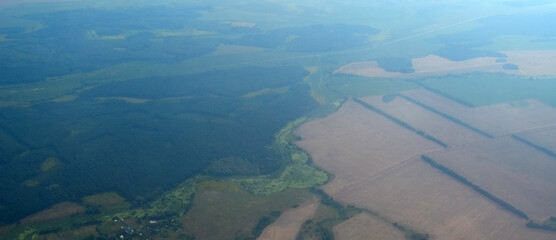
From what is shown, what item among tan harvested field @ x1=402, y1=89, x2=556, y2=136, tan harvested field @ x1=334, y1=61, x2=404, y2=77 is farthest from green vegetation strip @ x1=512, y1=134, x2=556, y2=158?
tan harvested field @ x1=334, y1=61, x2=404, y2=77

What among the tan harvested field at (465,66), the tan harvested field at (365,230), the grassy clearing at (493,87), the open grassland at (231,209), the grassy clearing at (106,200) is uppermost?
the tan harvested field at (465,66)

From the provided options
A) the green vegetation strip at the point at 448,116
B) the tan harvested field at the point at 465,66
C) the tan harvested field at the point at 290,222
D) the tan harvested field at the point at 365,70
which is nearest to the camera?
the tan harvested field at the point at 290,222

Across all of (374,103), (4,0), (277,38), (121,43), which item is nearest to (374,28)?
(277,38)

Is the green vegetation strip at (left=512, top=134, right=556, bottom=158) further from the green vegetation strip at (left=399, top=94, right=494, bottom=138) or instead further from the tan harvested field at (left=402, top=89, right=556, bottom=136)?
the green vegetation strip at (left=399, top=94, right=494, bottom=138)

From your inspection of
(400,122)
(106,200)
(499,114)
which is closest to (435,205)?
(400,122)

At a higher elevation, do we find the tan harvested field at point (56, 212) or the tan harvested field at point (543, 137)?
the tan harvested field at point (56, 212)

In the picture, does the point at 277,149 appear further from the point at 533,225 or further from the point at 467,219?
the point at 533,225

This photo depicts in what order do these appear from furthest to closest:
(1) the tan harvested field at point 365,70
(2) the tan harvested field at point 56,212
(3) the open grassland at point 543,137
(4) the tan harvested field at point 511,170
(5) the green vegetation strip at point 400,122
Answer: (1) the tan harvested field at point 365,70 < (5) the green vegetation strip at point 400,122 < (3) the open grassland at point 543,137 < (4) the tan harvested field at point 511,170 < (2) the tan harvested field at point 56,212

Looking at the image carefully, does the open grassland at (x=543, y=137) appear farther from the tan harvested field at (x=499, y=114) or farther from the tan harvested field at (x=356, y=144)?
the tan harvested field at (x=356, y=144)

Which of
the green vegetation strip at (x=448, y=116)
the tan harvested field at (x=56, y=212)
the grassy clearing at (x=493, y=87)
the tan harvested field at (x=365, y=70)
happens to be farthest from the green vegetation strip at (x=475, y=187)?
the tan harvested field at (x=56, y=212)
